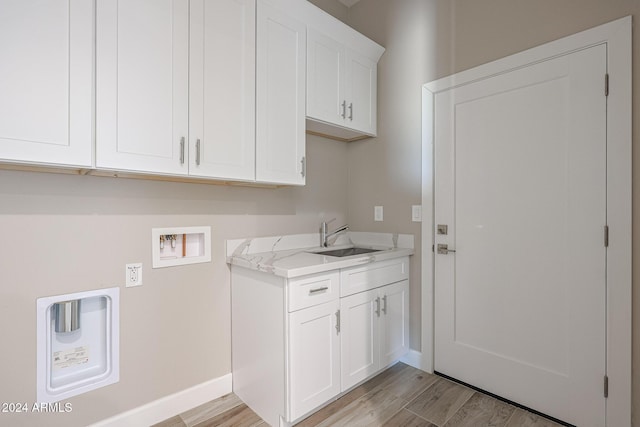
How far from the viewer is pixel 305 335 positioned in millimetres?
1746

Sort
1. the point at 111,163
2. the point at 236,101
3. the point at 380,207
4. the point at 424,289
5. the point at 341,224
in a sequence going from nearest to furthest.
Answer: the point at 111,163 → the point at 236,101 → the point at 424,289 → the point at 380,207 → the point at 341,224

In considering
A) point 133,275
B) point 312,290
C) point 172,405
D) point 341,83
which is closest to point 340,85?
point 341,83

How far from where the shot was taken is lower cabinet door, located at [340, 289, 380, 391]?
1971 millimetres

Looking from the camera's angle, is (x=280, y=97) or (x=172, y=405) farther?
(x=280, y=97)

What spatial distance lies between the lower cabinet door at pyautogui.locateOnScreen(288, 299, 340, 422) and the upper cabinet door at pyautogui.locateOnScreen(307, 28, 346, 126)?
1.27 meters

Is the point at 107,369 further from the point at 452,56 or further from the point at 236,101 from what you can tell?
the point at 452,56

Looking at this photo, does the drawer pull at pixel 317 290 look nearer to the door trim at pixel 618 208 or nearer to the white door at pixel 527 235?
the white door at pixel 527 235

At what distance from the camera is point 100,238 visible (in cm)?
163

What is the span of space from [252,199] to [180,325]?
899 millimetres

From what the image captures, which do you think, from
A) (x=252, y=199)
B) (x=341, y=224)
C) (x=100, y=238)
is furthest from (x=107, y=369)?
(x=341, y=224)

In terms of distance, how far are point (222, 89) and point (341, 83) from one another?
37.5 inches

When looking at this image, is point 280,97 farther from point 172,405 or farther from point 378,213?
point 172,405

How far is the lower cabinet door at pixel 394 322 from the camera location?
2.24 meters

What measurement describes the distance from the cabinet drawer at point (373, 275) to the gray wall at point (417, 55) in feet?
0.48
